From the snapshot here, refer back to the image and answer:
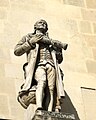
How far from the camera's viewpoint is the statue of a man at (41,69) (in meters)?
8.59

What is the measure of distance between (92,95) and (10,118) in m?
1.47

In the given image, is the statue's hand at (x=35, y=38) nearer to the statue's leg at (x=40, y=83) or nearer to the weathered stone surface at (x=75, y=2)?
the statue's leg at (x=40, y=83)

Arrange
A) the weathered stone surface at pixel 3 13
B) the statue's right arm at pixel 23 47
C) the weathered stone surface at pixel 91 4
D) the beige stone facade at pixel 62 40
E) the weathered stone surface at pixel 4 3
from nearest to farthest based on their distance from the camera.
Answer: the statue's right arm at pixel 23 47 → the beige stone facade at pixel 62 40 → the weathered stone surface at pixel 3 13 → the weathered stone surface at pixel 4 3 → the weathered stone surface at pixel 91 4

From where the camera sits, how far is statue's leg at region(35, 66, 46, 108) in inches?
333

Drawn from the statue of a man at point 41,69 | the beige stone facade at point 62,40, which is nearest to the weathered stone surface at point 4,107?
the beige stone facade at point 62,40

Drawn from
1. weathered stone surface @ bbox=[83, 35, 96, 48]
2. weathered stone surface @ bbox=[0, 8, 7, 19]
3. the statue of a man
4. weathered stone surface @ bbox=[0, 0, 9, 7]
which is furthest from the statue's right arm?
weathered stone surface @ bbox=[83, 35, 96, 48]

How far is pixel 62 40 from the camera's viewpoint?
10.4 metres

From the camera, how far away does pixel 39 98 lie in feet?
27.8

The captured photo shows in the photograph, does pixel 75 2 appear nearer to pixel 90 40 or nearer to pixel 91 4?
pixel 91 4

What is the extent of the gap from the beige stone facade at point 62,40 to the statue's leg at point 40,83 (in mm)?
729

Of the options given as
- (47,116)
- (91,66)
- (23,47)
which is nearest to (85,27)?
(91,66)

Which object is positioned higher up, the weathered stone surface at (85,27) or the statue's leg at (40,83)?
the weathered stone surface at (85,27)

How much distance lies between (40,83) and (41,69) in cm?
24

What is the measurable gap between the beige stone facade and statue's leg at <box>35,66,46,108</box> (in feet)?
2.39
